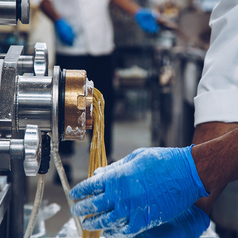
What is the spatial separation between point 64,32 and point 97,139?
4.77 ft

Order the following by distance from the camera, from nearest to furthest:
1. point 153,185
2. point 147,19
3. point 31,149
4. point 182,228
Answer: point 31,149, point 153,185, point 182,228, point 147,19

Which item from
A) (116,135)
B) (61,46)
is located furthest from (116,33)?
(61,46)

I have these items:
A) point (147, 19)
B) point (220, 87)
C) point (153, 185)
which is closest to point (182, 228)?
point (153, 185)

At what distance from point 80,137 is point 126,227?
0.18 m

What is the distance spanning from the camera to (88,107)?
50 centimetres

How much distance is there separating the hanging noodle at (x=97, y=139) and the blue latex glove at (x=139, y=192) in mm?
33

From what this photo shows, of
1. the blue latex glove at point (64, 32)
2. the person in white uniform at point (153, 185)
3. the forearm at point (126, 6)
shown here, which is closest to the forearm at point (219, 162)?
the person in white uniform at point (153, 185)

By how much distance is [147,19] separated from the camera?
2.41m

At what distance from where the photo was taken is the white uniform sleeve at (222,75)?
0.72 m

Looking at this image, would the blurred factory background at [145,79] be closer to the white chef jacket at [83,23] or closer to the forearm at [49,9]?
the forearm at [49,9]

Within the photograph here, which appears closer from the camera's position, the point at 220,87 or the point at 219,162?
the point at 219,162

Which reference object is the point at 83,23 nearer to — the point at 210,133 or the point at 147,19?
the point at 147,19

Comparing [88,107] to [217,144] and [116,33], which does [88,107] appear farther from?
[116,33]

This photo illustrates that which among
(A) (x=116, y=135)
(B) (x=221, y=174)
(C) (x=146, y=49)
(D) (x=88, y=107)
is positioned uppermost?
(D) (x=88, y=107)
